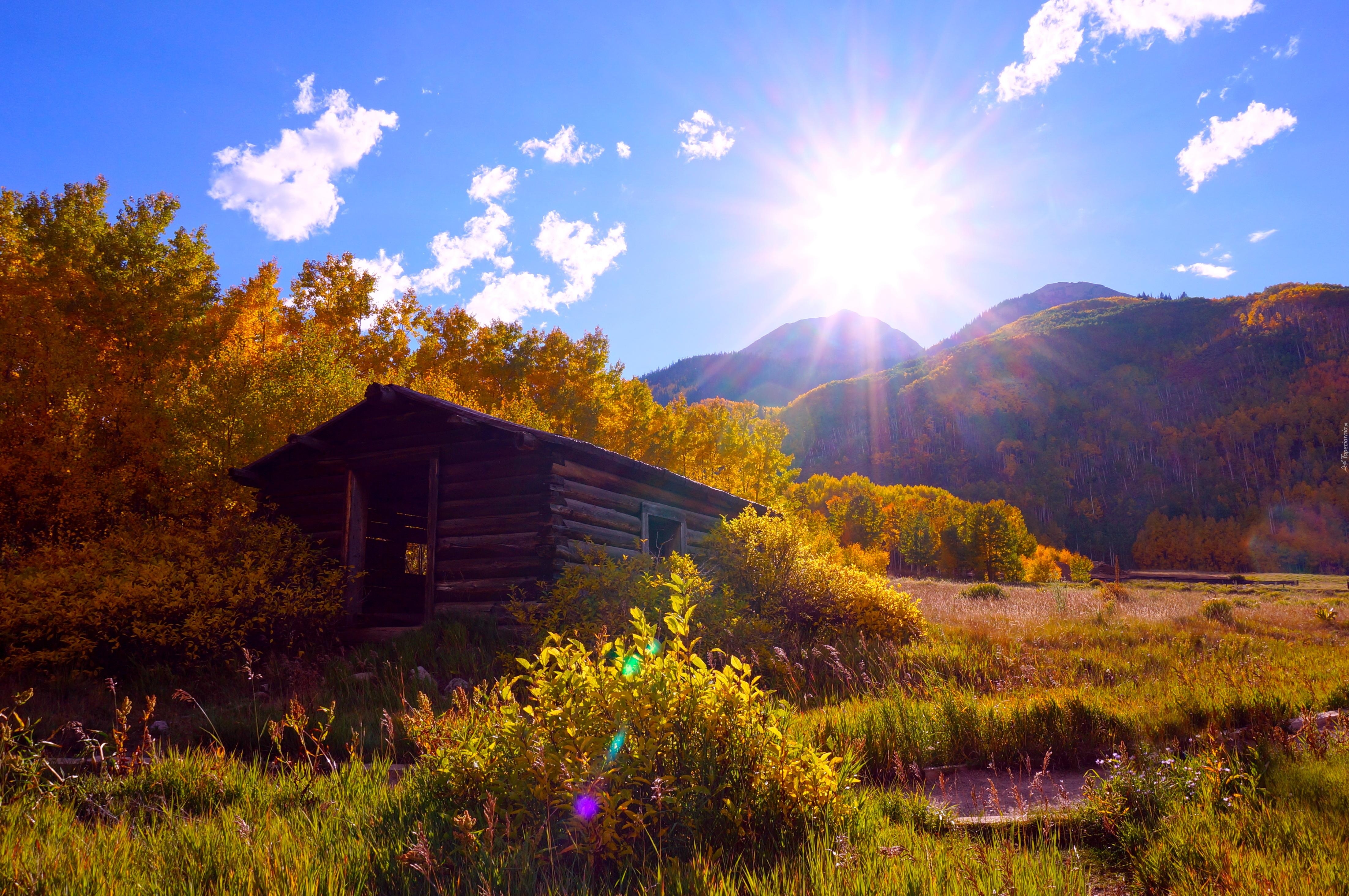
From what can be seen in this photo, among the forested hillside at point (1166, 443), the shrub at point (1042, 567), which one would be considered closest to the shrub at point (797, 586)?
the shrub at point (1042, 567)

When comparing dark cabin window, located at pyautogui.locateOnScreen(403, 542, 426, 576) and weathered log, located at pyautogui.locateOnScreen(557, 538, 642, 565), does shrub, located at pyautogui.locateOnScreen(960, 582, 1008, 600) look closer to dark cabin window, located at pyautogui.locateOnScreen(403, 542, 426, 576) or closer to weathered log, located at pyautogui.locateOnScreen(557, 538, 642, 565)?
weathered log, located at pyautogui.locateOnScreen(557, 538, 642, 565)

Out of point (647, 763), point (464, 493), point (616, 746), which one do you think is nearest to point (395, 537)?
point (464, 493)

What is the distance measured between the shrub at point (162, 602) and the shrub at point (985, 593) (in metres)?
21.0

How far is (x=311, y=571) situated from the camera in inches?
490

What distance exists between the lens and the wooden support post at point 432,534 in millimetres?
11805

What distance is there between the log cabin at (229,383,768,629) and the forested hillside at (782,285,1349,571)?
143 metres

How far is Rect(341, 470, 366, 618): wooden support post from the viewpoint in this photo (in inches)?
491

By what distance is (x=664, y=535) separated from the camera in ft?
57.2

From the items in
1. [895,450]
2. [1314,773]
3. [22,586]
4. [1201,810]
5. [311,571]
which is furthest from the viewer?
[895,450]

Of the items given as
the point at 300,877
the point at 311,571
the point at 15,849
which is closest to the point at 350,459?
the point at 311,571

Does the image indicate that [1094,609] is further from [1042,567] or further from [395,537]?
[1042,567]

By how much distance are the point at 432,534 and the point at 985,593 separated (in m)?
21.9

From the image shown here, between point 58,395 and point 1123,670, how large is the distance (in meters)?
21.2

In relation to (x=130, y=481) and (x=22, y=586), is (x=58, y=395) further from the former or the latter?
(x=22, y=586)
